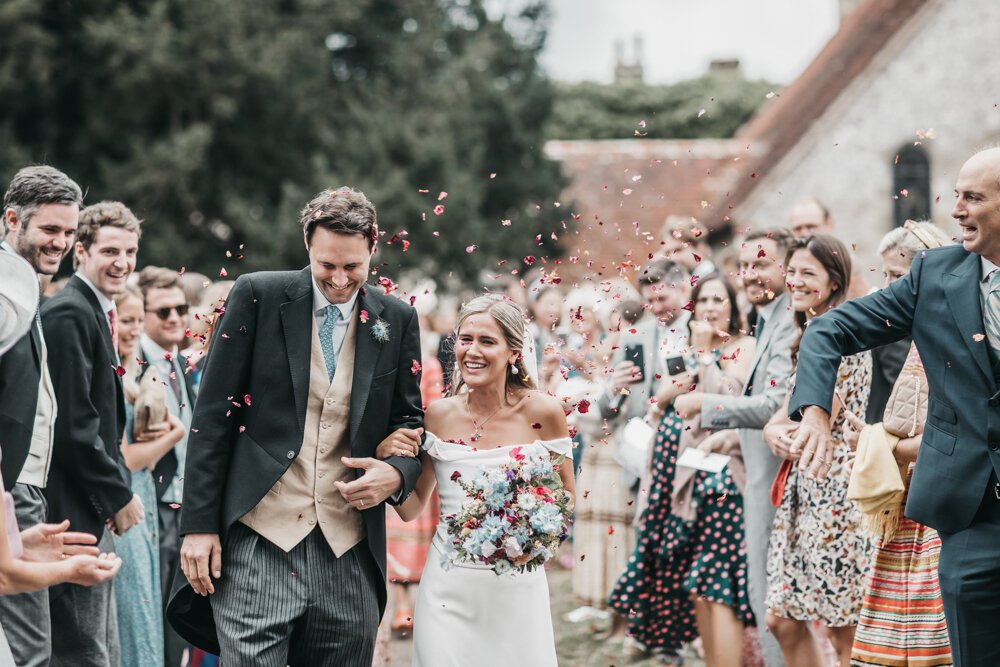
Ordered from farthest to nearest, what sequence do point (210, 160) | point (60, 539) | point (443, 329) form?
point (210, 160)
point (443, 329)
point (60, 539)

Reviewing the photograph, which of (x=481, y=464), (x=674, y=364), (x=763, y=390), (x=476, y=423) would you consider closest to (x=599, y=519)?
(x=674, y=364)

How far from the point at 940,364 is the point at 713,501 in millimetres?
2912

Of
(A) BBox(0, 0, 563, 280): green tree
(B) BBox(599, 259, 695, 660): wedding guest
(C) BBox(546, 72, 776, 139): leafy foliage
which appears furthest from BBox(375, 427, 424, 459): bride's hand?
(C) BBox(546, 72, 776, 139): leafy foliage

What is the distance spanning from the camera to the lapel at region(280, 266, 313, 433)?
4.65 meters

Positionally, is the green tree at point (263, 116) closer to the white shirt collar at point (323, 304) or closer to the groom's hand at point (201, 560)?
the white shirt collar at point (323, 304)

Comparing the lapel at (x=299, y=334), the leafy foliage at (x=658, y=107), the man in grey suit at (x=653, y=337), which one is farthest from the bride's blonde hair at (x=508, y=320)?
the leafy foliage at (x=658, y=107)

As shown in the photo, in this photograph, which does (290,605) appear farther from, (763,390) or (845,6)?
(845,6)

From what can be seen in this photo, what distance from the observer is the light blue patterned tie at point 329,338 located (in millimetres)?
4789

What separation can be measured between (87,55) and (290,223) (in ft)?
17.1

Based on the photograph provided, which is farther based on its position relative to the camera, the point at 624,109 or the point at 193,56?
the point at 624,109

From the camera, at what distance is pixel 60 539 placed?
3.77 metres

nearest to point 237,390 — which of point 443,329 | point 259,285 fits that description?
point 259,285

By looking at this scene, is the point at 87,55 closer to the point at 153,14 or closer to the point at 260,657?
the point at 153,14

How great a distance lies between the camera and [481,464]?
516 cm
